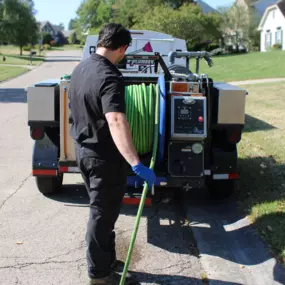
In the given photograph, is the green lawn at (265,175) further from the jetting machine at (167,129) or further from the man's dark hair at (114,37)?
the man's dark hair at (114,37)

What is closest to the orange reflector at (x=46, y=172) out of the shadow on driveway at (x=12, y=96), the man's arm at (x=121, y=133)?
the man's arm at (x=121, y=133)

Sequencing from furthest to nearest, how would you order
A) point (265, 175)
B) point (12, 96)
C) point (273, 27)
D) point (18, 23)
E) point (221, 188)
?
point (18, 23) < point (273, 27) < point (12, 96) < point (265, 175) < point (221, 188)

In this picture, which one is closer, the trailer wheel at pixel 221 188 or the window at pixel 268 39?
the trailer wheel at pixel 221 188

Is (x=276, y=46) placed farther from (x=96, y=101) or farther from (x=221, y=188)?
(x=96, y=101)

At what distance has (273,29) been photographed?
5519 centimetres

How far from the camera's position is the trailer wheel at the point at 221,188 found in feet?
19.1

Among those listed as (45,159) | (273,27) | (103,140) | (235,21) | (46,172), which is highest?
(235,21)

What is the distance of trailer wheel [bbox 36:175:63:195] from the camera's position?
592 centimetres

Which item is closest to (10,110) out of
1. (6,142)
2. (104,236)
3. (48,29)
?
(6,142)

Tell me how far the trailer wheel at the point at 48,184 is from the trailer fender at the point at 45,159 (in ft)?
1.04

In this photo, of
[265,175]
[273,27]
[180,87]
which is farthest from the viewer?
[273,27]

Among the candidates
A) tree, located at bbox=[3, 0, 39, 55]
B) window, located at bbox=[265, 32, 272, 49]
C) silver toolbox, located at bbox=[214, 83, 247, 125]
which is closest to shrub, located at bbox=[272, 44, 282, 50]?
window, located at bbox=[265, 32, 272, 49]

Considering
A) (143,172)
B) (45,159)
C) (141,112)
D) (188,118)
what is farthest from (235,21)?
(143,172)

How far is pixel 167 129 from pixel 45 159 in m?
1.61
